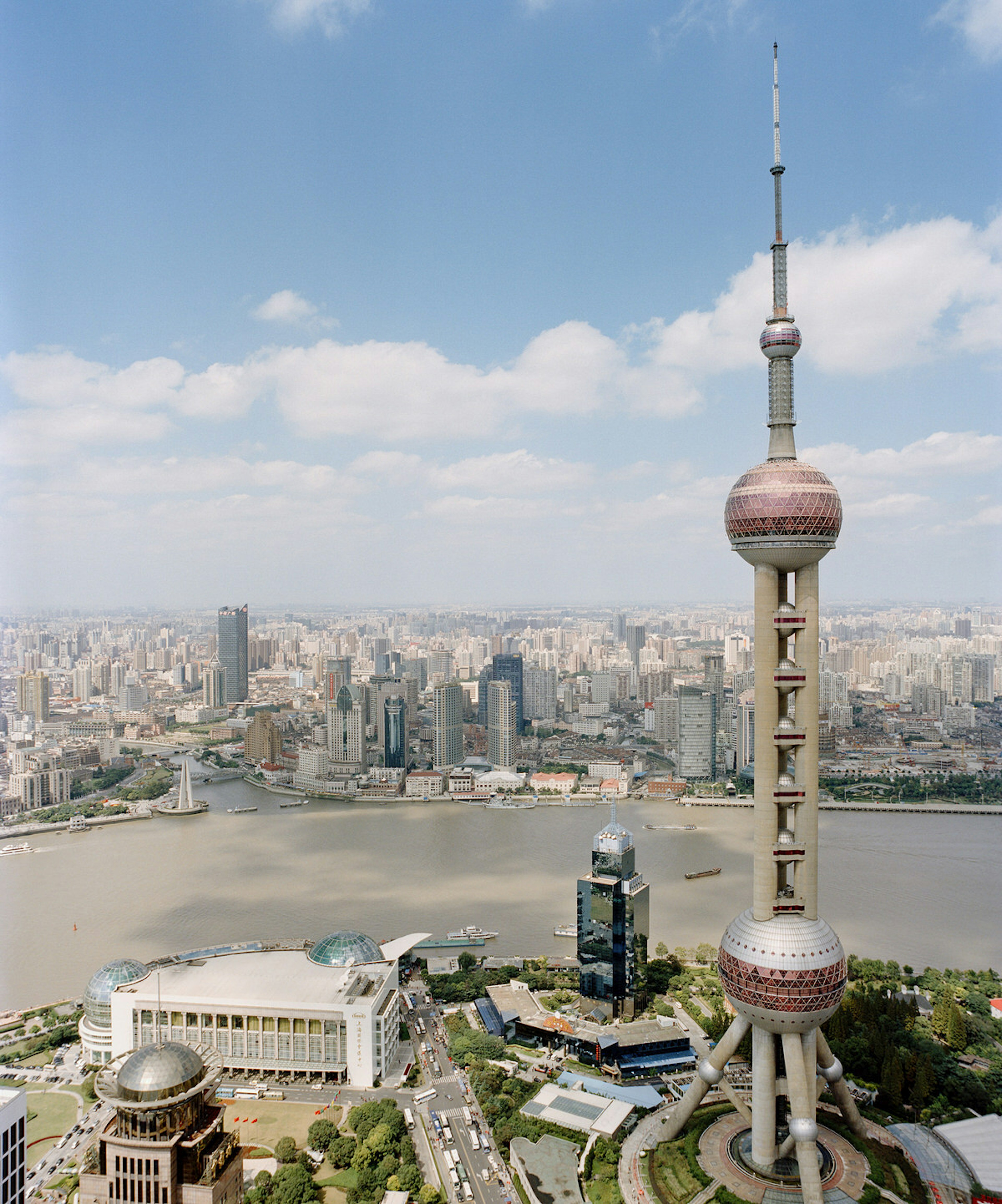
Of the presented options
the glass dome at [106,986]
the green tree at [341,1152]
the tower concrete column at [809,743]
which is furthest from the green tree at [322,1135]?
the tower concrete column at [809,743]

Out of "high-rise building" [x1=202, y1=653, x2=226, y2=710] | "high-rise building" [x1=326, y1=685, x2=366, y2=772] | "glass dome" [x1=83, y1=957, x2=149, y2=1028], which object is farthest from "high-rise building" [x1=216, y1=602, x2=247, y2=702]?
"glass dome" [x1=83, y1=957, x2=149, y2=1028]

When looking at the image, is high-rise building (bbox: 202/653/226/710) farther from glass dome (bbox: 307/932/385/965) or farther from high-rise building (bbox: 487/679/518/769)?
glass dome (bbox: 307/932/385/965)

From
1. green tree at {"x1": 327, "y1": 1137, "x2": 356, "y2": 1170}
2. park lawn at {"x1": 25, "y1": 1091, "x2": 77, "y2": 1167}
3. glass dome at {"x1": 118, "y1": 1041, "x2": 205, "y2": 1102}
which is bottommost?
park lawn at {"x1": 25, "y1": 1091, "x2": 77, "y2": 1167}

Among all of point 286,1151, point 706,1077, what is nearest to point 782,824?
point 706,1077

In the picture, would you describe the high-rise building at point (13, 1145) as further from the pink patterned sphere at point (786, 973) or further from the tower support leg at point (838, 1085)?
the tower support leg at point (838, 1085)

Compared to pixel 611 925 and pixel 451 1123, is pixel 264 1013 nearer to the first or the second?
pixel 451 1123

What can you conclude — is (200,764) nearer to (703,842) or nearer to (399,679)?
(399,679)
